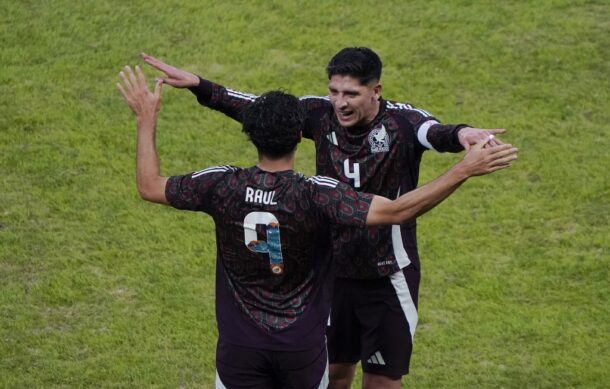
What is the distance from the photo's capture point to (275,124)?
23.1 ft

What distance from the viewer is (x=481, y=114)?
13.9 metres

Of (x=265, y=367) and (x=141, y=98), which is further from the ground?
(x=141, y=98)

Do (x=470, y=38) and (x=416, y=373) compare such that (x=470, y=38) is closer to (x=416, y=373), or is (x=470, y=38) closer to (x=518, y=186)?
(x=518, y=186)

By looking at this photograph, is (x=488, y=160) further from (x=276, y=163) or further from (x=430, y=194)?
(x=276, y=163)

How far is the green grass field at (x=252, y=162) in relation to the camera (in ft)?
33.5

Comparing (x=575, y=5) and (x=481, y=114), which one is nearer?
(x=481, y=114)

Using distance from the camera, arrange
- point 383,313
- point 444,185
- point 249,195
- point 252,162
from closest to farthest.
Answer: point 444,185, point 249,195, point 383,313, point 252,162

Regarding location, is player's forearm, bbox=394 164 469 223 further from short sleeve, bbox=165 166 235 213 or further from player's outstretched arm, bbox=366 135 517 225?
short sleeve, bbox=165 166 235 213

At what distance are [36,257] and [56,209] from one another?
913 millimetres

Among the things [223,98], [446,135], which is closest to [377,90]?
[446,135]

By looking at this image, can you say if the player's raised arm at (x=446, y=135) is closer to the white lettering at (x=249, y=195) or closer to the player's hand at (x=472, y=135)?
the player's hand at (x=472, y=135)

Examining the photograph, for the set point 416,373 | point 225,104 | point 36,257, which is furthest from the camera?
point 36,257

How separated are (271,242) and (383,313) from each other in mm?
1502

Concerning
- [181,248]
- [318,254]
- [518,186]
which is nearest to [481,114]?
[518,186]
